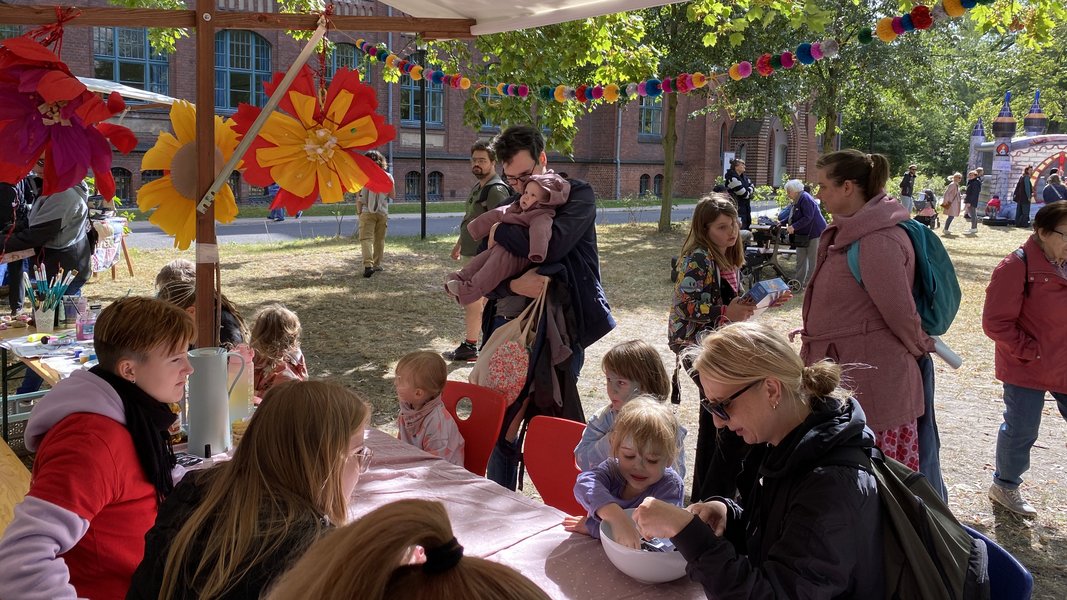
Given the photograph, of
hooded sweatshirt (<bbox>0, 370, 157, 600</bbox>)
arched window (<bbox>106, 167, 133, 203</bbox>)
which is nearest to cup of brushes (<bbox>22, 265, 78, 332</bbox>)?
hooded sweatshirt (<bbox>0, 370, 157, 600</bbox>)

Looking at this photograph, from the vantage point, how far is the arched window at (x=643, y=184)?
1244 inches

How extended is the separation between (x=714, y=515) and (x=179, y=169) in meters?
1.77

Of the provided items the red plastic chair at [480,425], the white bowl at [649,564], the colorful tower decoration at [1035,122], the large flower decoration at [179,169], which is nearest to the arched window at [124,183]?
the red plastic chair at [480,425]

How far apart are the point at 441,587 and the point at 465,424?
2.54m

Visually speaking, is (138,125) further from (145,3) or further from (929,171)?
(929,171)

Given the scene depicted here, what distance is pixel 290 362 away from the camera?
359 centimetres

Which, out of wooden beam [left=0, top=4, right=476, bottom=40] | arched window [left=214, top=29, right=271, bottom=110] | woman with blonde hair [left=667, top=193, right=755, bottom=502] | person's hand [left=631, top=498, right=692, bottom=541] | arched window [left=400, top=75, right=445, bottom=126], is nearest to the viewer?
person's hand [left=631, top=498, right=692, bottom=541]

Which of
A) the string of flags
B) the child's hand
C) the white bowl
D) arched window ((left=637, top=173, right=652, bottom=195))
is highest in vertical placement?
arched window ((left=637, top=173, right=652, bottom=195))

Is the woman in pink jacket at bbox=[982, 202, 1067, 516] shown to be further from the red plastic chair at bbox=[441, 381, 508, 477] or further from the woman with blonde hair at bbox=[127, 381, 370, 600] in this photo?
the woman with blonde hair at bbox=[127, 381, 370, 600]

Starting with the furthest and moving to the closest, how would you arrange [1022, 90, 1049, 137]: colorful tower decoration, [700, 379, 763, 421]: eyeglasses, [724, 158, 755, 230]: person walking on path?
[1022, 90, 1049, 137]: colorful tower decoration → [724, 158, 755, 230]: person walking on path → [700, 379, 763, 421]: eyeglasses

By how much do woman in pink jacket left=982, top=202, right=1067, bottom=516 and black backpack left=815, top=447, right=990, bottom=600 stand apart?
8.45ft

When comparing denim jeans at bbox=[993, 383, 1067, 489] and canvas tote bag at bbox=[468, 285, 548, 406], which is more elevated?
canvas tote bag at bbox=[468, 285, 548, 406]

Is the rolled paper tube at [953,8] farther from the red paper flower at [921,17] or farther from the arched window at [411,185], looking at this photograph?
the arched window at [411,185]

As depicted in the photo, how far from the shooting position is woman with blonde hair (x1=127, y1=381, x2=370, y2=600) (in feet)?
4.66
